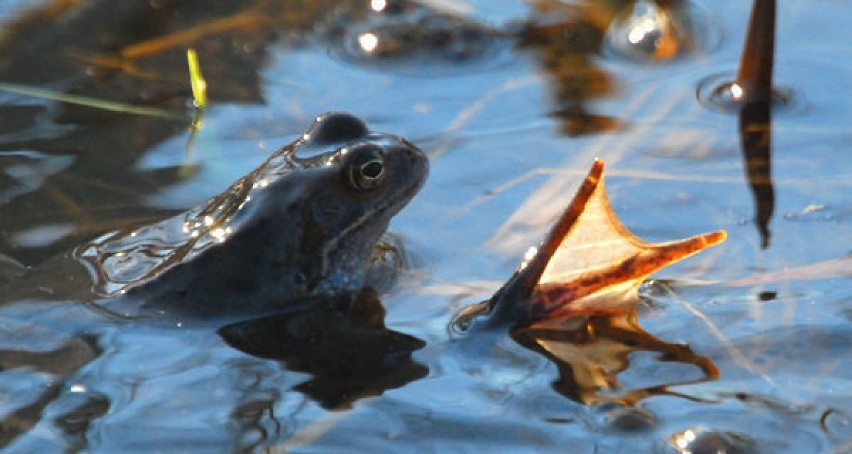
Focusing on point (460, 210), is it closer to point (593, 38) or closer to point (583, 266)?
point (583, 266)

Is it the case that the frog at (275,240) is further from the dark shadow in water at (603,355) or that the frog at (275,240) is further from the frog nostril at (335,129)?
the dark shadow in water at (603,355)

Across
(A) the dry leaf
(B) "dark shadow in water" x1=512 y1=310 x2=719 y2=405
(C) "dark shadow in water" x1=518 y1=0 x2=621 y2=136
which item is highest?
(C) "dark shadow in water" x1=518 y1=0 x2=621 y2=136

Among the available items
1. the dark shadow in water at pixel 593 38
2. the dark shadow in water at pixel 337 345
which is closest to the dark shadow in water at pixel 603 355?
the dark shadow in water at pixel 337 345

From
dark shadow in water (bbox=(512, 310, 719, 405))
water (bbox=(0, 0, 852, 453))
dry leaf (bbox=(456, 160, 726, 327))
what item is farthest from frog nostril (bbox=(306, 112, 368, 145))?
dark shadow in water (bbox=(512, 310, 719, 405))

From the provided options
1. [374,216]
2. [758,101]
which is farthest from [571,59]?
[374,216]

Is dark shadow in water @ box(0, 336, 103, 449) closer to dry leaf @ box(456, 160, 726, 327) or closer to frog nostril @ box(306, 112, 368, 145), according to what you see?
frog nostril @ box(306, 112, 368, 145)

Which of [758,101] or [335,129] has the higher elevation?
[758,101]
